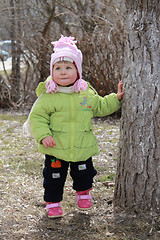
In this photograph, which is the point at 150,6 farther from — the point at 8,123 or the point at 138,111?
the point at 8,123

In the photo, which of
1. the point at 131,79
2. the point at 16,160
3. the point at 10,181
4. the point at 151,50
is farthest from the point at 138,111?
the point at 16,160

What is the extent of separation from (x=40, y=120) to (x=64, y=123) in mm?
190

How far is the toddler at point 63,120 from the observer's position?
2623 millimetres

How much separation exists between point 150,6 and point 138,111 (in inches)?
30.0

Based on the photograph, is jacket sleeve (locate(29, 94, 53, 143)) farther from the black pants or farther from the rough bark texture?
the rough bark texture

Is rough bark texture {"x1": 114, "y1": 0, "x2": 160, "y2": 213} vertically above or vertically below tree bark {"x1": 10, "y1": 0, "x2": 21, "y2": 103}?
below

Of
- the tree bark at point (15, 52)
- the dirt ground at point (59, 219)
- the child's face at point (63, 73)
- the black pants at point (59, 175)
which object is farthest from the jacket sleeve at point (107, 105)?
the tree bark at point (15, 52)

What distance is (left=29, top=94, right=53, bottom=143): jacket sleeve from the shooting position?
2568 millimetres

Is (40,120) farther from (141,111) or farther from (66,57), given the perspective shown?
(141,111)

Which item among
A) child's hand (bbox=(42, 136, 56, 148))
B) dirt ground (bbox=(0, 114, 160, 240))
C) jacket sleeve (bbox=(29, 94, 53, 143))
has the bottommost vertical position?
dirt ground (bbox=(0, 114, 160, 240))

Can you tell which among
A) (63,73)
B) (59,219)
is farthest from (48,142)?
(59,219)

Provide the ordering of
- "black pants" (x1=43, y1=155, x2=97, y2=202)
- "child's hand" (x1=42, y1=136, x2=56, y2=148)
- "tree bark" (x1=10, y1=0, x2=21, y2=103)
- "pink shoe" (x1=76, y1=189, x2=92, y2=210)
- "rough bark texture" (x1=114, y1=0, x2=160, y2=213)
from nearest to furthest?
Answer: "rough bark texture" (x1=114, y1=0, x2=160, y2=213) → "child's hand" (x1=42, y1=136, x2=56, y2=148) → "black pants" (x1=43, y1=155, x2=97, y2=202) → "pink shoe" (x1=76, y1=189, x2=92, y2=210) → "tree bark" (x1=10, y1=0, x2=21, y2=103)

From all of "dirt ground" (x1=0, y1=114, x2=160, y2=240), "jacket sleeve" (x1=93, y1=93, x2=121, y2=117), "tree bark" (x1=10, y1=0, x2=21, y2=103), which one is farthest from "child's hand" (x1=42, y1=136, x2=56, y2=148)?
"tree bark" (x1=10, y1=0, x2=21, y2=103)

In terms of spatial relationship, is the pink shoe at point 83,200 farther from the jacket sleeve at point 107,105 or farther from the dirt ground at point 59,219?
the jacket sleeve at point 107,105
